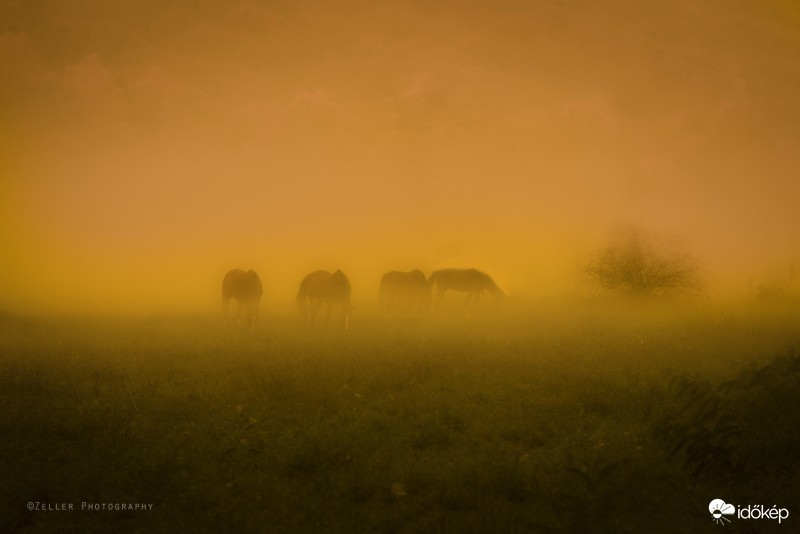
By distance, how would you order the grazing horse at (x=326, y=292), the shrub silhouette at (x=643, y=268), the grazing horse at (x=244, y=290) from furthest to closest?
the shrub silhouette at (x=643, y=268) < the grazing horse at (x=244, y=290) < the grazing horse at (x=326, y=292)

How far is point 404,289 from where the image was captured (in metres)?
31.0

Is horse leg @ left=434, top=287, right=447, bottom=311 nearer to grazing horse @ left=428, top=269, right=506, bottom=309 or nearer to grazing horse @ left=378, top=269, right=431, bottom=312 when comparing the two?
grazing horse @ left=428, top=269, right=506, bottom=309

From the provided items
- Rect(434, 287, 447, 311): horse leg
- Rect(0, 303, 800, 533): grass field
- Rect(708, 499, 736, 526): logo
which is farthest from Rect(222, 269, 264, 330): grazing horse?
Rect(708, 499, 736, 526): logo

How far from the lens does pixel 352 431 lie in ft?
28.0

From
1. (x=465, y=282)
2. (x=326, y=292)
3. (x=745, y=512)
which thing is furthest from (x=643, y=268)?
(x=745, y=512)

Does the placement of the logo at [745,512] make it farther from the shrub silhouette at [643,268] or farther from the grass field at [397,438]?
the shrub silhouette at [643,268]

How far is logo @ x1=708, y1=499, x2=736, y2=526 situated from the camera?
621cm

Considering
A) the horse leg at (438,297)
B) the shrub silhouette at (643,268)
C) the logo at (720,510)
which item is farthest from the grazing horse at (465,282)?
the logo at (720,510)

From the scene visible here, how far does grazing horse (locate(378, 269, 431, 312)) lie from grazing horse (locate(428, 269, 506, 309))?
79 cm

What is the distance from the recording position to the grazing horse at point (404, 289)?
101 feet

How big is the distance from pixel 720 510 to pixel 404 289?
24.9m

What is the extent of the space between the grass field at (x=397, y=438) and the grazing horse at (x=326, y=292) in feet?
19.4

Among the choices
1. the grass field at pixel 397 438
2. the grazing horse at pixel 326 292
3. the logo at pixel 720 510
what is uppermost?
the grazing horse at pixel 326 292

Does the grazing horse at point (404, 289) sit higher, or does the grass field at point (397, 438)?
the grazing horse at point (404, 289)
